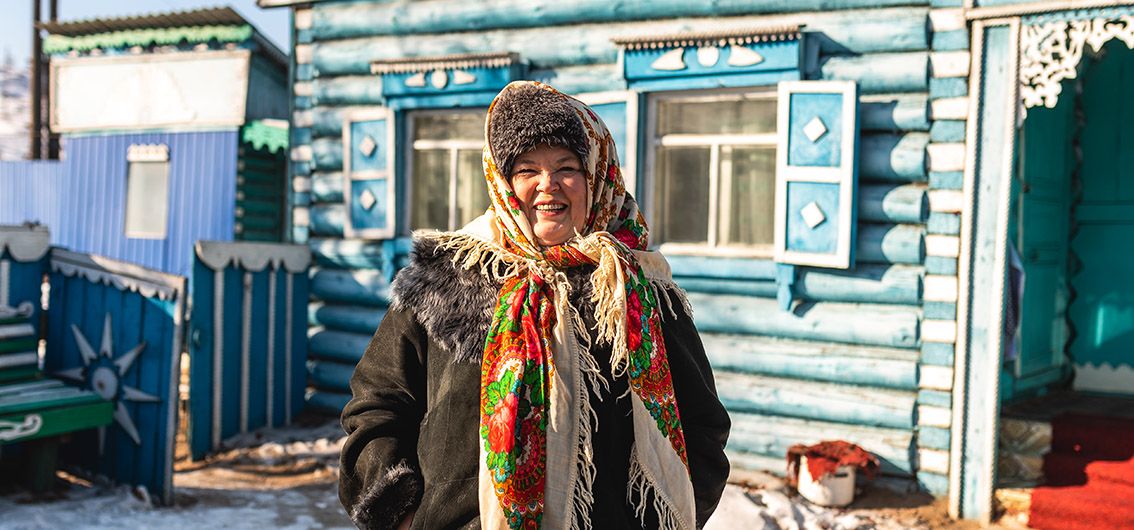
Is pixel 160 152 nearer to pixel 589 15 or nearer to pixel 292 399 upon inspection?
pixel 292 399

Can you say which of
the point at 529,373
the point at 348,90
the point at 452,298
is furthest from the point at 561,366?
the point at 348,90

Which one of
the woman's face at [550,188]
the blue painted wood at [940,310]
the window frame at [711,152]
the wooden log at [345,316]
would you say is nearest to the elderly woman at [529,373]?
the woman's face at [550,188]

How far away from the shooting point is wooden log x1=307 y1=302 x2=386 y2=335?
7094 millimetres

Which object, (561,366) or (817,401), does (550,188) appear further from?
(817,401)

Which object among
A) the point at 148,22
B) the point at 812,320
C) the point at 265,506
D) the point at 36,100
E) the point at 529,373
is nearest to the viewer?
the point at 529,373

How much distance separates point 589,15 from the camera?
6.20 metres

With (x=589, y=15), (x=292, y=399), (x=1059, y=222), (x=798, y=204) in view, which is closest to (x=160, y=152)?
(x=292, y=399)

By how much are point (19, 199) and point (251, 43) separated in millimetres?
5080

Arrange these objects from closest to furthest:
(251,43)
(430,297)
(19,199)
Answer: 1. (430,297)
2. (251,43)
3. (19,199)

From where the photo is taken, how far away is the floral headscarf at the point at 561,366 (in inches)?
77.8

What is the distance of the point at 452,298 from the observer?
2.08 meters

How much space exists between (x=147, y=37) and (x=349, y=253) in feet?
20.9

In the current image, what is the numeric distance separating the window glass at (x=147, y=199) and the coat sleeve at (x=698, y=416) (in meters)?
10.7

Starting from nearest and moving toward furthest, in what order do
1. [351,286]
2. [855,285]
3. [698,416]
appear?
1. [698,416]
2. [855,285]
3. [351,286]
